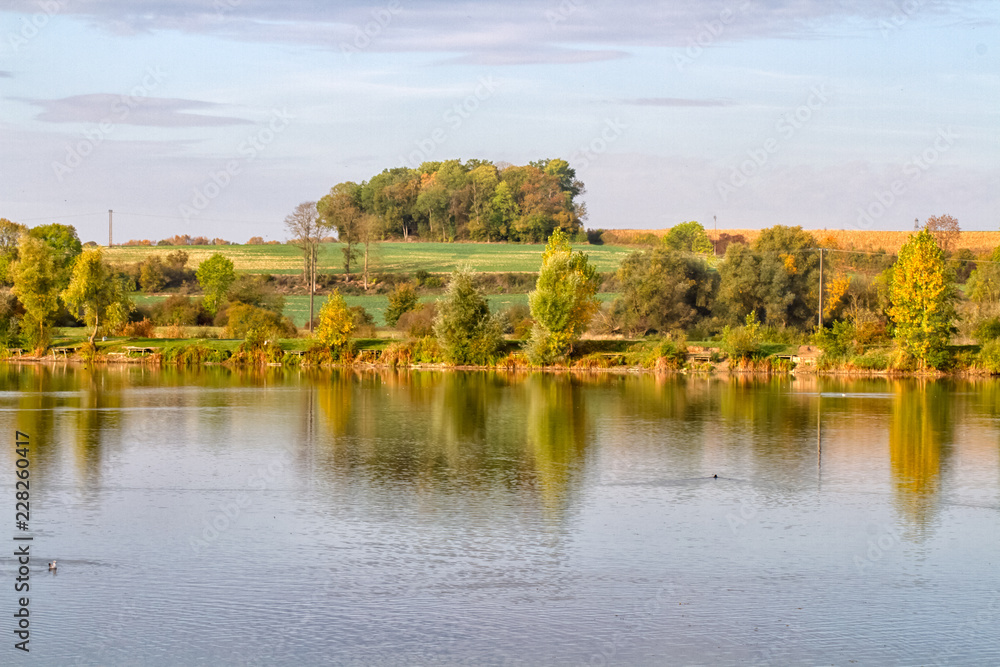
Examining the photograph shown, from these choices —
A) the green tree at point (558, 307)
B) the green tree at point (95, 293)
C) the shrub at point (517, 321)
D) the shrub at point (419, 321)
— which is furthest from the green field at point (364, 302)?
the green tree at point (558, 307)

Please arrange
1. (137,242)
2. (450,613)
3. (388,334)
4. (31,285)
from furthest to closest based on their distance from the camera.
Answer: (137,242), (388,334), (31,285), (450,613)

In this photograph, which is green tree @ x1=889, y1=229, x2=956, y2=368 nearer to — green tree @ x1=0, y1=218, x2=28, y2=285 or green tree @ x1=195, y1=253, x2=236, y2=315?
green tree @ x1=195, y1=253, x2=236, y2=315

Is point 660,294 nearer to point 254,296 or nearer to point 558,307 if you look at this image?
point 558,307

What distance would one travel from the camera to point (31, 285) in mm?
58781

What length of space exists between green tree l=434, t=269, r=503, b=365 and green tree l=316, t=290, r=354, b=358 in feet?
17.9

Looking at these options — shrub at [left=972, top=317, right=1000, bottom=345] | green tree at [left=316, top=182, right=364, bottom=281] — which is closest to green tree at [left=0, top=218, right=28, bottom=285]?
green tree at [left=316, top=182, right=364, bottom=281]

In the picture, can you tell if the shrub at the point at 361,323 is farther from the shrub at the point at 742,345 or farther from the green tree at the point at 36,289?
the shrub at the point at 742,345

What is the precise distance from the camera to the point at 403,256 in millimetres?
97562

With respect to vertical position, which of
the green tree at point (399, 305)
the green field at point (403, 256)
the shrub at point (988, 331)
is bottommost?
the shrub at point (988, 331)

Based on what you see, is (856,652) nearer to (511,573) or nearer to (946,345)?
(511,573)

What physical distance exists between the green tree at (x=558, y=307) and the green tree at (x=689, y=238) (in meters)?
47.0

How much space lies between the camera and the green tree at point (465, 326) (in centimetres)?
5425

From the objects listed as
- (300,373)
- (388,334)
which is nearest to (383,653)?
(300,373)

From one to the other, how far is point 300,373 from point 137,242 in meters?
73.0
